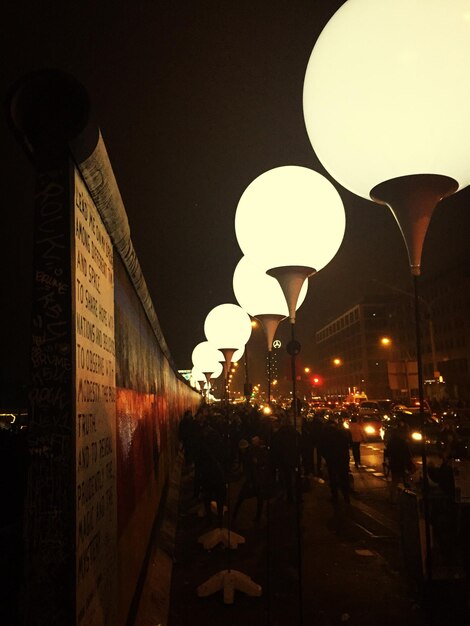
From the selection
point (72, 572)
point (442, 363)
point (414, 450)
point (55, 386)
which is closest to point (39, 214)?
point (55, 386)

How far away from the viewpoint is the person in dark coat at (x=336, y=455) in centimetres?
1260

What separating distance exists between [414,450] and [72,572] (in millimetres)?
17076

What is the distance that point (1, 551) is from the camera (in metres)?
3.46

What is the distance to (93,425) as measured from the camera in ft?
8.86

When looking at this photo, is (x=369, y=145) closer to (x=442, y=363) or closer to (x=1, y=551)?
(x=1, y=551)

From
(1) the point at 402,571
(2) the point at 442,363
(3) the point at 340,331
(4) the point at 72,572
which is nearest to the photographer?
(4) the point at 72,572

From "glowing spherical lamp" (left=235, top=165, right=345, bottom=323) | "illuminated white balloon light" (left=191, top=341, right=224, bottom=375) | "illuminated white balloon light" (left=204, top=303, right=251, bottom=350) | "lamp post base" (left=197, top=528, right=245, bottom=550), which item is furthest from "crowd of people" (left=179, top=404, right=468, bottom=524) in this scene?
"glowing spherical lamp" (left=235, top=165, right=345, bottom=323)

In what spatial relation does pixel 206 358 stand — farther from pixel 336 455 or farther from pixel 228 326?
pixel 228 326

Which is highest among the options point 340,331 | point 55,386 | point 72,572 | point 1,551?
point 340,331

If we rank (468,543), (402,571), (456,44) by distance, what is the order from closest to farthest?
1. (456,44)
2. (468,543)
3. (402,571)

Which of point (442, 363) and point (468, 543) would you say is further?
point (442, 363)

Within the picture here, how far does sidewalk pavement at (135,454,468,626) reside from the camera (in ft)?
20.1

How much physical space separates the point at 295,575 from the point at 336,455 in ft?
17.0

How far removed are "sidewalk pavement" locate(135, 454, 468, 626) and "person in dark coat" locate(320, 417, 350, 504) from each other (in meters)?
0.86
